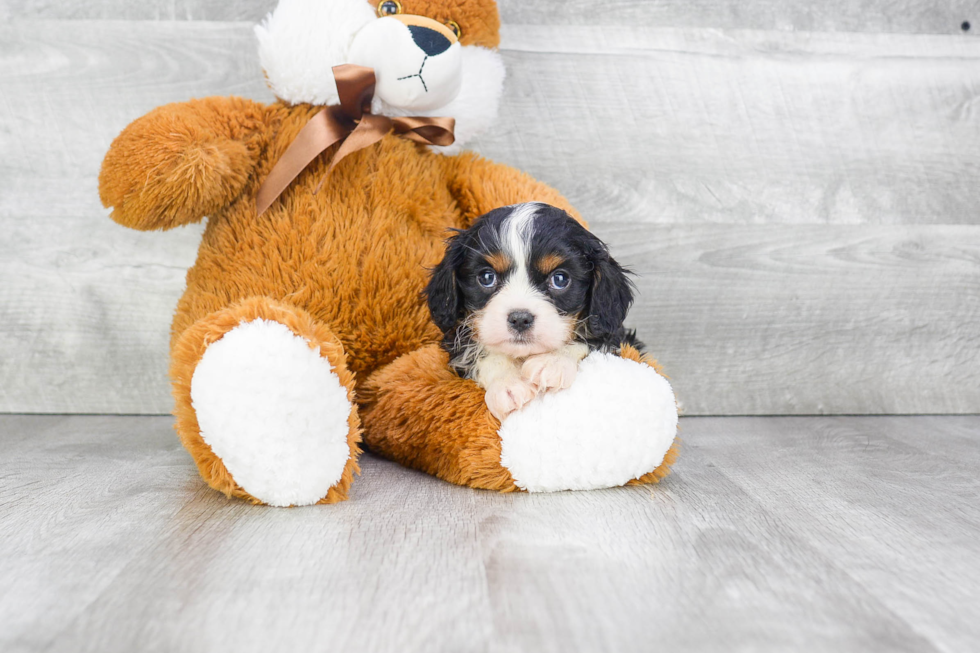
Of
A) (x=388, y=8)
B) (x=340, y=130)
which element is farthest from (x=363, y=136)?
(x=388, y=8)

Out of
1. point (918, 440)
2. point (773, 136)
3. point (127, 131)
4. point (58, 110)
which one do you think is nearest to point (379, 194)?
point (127, 131)

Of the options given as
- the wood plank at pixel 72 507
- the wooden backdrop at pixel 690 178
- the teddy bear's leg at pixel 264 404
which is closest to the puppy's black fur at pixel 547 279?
the teddy bear's leg at pixel 264 404

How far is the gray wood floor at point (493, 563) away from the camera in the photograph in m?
0.86

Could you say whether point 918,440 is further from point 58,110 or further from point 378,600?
point 58,110

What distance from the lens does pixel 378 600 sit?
930mm

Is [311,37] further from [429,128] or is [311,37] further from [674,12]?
[674,12]

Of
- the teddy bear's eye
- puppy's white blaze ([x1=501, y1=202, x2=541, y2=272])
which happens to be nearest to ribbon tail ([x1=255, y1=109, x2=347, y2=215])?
the teddy bear's eye

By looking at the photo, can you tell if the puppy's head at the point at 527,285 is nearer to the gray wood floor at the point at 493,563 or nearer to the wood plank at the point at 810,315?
the gray wood floor at the point at 493,563

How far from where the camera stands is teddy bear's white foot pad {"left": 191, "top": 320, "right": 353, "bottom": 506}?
1.24m

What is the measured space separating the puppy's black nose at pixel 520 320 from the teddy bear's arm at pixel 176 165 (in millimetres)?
669

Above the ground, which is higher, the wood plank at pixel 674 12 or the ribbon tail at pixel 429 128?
the wood plank at pixel 674 12

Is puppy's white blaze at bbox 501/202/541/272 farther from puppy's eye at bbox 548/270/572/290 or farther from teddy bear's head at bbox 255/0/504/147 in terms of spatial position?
teddy bear's head at bbox 255/0/504/147

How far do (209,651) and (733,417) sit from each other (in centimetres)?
175

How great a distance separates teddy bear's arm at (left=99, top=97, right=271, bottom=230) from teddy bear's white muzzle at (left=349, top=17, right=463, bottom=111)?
308 mm
